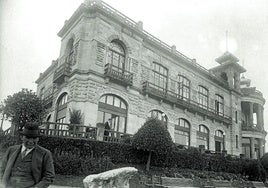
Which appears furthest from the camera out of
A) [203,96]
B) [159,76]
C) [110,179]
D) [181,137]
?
[203,96]

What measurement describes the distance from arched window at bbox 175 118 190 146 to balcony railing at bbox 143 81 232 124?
1.65 meters

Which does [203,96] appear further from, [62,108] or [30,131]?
[30,131]

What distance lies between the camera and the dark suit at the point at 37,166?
4059 millimetres

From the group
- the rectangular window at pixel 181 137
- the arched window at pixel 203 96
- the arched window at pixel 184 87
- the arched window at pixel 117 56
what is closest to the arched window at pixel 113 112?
the arched window at pixel 117 56

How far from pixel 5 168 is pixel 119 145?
13.7 m

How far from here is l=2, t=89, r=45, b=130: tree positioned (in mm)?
19359

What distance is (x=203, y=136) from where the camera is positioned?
3122 centimetres

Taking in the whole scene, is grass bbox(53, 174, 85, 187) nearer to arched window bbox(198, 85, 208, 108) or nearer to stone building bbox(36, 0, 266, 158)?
stone building bbox(36, 0, 266, 158)

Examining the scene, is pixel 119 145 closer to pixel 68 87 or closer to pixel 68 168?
pixel 68 168

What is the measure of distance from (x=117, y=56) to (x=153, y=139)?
9.20 m

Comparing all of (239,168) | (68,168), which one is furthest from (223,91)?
(68,168)

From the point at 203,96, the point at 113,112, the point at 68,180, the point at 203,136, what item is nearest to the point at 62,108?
the point at 113,112

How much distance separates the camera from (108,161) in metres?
15.9

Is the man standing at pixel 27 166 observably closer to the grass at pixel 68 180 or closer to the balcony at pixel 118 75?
the grass at pixel 68 180
